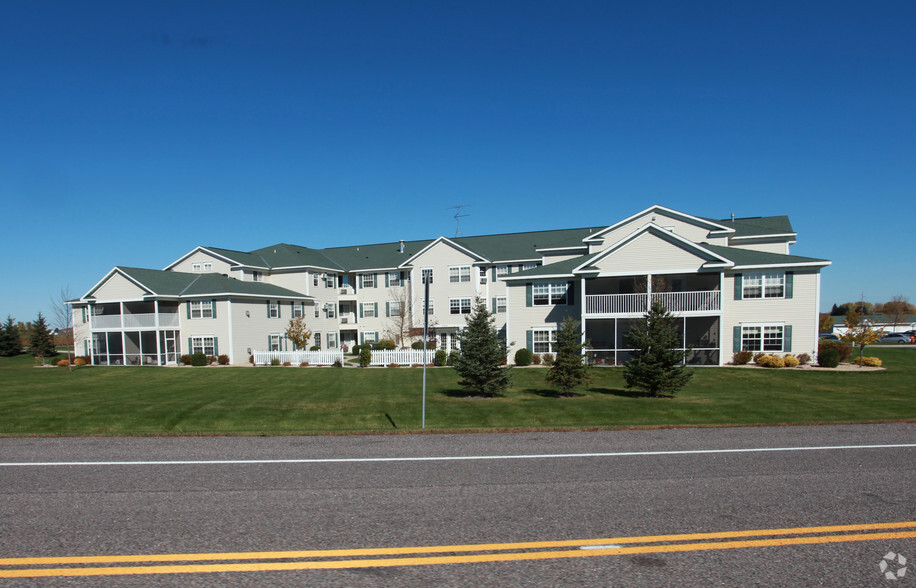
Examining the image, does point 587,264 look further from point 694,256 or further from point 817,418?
point 817,418

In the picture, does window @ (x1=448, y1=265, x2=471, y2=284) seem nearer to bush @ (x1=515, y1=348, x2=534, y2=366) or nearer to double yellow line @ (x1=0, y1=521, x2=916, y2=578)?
bush @ (x1=515, y1=348, x2=534, y2=366)

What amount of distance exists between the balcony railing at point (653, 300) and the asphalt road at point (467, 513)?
19.5m

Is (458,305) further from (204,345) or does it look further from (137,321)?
(137,321)

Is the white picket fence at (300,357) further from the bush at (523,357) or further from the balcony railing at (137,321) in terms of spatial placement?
the bush at (523,357)

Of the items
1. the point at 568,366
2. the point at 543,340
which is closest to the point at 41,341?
the point at 543,340

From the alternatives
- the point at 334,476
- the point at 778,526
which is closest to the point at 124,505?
the point at 334,476

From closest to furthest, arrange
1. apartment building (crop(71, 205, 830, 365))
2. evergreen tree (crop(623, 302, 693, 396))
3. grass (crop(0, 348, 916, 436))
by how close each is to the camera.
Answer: grass (crop(0, 348, 916, 436)) < evergreen tree (crop(623, 302, 693, 396)) < apartment building (crop(71, 205, 830, 365))

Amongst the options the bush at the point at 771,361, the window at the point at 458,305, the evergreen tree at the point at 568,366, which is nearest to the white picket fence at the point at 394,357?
the window at the point at 458,305

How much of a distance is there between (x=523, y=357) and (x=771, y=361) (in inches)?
500

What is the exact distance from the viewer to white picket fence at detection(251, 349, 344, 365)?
117 ft

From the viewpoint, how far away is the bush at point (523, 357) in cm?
3167

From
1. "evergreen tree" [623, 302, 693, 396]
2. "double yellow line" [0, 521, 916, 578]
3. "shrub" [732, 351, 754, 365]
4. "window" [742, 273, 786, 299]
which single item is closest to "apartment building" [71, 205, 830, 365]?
"window" [742, 273, 786, 299]

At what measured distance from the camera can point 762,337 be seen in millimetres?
29172

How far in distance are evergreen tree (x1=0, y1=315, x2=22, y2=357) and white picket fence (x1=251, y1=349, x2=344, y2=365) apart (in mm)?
31533
